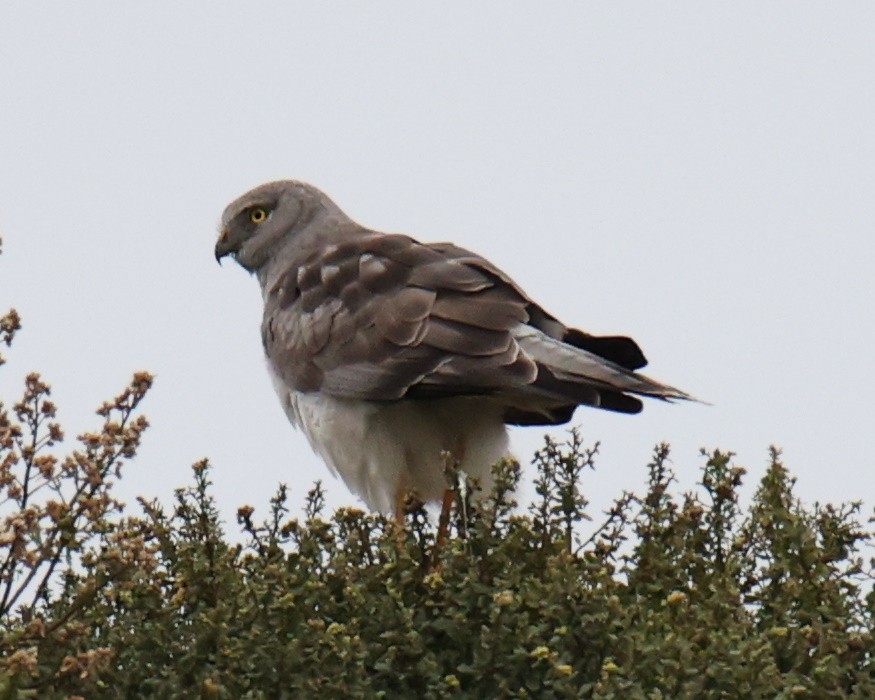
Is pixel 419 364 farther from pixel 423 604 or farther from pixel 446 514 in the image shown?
pixel 423 604

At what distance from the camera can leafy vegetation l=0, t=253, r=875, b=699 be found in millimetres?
4266

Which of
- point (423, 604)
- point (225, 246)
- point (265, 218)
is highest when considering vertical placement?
point (265, 218)

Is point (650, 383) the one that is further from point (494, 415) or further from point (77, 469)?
point (77, 469)

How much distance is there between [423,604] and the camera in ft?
15.3

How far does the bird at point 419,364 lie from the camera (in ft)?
22.1

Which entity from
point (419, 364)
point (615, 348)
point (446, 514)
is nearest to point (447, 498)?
point (446, 514)

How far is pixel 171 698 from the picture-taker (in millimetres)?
4367

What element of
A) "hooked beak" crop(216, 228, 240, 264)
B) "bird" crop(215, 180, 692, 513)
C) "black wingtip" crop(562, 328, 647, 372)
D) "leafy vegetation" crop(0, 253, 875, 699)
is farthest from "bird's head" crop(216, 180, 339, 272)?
"leafy vegetation" crop(0, 253, 875, 699)

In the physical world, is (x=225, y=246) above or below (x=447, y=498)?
above

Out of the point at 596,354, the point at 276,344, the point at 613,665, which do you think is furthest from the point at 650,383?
the point at 613,665

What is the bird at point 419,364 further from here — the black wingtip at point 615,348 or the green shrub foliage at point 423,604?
the green shrub foliage at point 423,604

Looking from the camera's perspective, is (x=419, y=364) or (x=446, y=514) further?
(x=419, y=364)

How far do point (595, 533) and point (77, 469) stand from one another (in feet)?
5.06

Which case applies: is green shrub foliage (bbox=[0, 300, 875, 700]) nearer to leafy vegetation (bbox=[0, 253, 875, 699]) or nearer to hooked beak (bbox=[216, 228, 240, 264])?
leafy vegetation (bbox=[0, 253, 875, 699])
